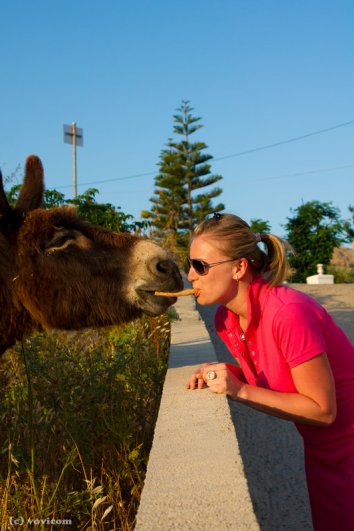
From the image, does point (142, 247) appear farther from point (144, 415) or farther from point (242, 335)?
point (144, 415)

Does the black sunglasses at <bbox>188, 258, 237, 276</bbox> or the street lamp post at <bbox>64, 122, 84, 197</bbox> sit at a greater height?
the street lamp post at <bbox>64, 122, 84, 197</bbox>

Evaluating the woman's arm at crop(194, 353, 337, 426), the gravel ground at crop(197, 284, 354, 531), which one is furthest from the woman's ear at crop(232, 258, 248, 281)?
the gravel ground at crop(197, 284, 354, 531)

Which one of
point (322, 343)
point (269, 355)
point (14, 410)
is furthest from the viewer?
point (14, 410)

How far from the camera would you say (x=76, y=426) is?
4.56 meters

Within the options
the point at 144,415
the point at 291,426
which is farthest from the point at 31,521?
the point at 291,426

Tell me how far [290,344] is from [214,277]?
603 mm

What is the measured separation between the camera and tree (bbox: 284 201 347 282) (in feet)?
113

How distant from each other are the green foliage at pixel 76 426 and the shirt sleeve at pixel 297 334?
5.03ft

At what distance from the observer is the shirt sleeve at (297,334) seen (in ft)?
8.90

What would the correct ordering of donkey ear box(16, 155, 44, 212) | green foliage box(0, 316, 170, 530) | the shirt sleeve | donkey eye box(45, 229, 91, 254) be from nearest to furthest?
the shirt sleeve
donkey eye box(45, 229, 91, 254)
green foliage box(0, 316, 170, 530)
donkey ear box(16, 155, 44, 212)

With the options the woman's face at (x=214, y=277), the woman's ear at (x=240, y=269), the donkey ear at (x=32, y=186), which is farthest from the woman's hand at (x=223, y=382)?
the donkey ear at (x=32, y=186)

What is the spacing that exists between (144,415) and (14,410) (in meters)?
1.11

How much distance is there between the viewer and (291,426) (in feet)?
19.4

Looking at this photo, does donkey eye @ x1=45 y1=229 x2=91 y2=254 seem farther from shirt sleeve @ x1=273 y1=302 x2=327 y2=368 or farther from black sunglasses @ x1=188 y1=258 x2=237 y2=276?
shirt sleeve @ x1=273 y1=302 x2=327 y2=368
